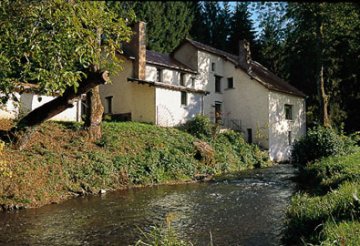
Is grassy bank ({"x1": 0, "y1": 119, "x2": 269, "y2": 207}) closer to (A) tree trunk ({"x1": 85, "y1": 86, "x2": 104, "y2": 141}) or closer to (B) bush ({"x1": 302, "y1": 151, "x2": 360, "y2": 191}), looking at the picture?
(A) tree trunk ({"x1": 85, "y1": 86, "x2": 104, "y2": 141})

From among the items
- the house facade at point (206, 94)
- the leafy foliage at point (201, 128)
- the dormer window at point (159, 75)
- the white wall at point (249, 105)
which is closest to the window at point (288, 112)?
the house facade at point (206, 94)

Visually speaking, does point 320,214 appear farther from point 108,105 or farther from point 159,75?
point 108,105

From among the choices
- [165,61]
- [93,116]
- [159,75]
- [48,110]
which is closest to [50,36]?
[48,110]

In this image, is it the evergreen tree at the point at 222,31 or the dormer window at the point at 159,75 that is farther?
the evergreen tree at the point at 222,31

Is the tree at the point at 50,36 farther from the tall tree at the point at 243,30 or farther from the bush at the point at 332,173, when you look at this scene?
the tall tree at the point at 243,30

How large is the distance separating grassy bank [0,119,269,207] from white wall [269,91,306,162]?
284 inches

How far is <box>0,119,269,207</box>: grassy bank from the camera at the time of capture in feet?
51.9

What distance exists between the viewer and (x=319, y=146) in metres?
21.2

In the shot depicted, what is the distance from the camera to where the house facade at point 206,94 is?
34.2 m

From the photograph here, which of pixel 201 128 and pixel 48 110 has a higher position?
pixel 48 110

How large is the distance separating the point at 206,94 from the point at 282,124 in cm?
841

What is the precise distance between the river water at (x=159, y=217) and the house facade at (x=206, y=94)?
15632 mm

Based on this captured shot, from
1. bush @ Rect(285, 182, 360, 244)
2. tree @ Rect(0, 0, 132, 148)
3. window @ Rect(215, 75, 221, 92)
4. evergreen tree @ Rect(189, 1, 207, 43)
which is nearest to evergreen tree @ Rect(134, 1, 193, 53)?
evergreen tree @ Rect(189, 1, 207, 43)

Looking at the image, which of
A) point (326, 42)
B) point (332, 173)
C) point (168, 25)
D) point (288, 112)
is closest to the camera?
point (332, 173)
